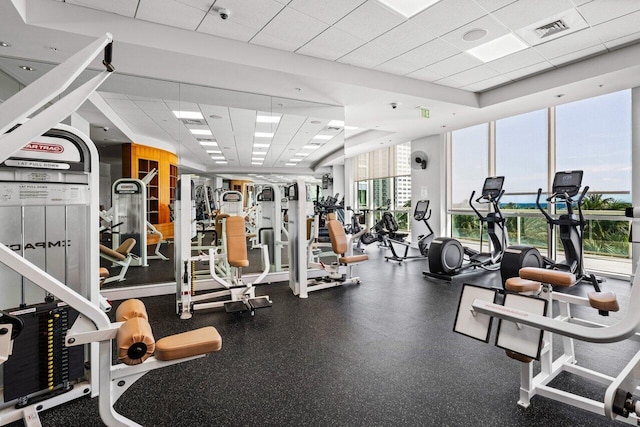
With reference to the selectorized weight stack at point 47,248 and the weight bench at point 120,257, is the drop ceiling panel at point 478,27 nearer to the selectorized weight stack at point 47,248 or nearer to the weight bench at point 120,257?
the selectorized weight stack at point 47,248

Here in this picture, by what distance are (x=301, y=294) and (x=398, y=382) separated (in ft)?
7.12

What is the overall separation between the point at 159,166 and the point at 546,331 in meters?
8.88

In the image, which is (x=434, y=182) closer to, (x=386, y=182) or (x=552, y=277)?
(x=386, y=182)

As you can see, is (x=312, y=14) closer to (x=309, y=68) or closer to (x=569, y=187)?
(x=309, y=68)

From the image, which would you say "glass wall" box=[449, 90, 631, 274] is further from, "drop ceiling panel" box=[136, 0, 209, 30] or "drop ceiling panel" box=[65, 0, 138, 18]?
"drop ceiling panel" box=[65, 0, 138, 18]

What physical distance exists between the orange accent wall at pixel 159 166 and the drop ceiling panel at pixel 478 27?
21.6 feet

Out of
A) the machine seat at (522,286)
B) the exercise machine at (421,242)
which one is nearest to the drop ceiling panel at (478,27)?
the machine seat at (522,286)

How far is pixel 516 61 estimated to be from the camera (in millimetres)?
4434

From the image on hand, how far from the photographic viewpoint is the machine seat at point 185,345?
1.42m

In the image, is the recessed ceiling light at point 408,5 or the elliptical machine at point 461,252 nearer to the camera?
the recessed ceiling light at point 408,5

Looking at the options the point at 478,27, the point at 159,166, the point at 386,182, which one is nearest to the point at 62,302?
the point at 478,27

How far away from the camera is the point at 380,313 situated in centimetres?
361

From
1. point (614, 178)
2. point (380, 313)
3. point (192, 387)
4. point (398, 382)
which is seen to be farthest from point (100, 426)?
point (614, 178)

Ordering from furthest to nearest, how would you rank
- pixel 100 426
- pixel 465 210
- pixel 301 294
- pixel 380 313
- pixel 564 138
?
pixel 465 210, pixel 564 138, pixel 301 294, pixel 380 313, pixel 100 426
